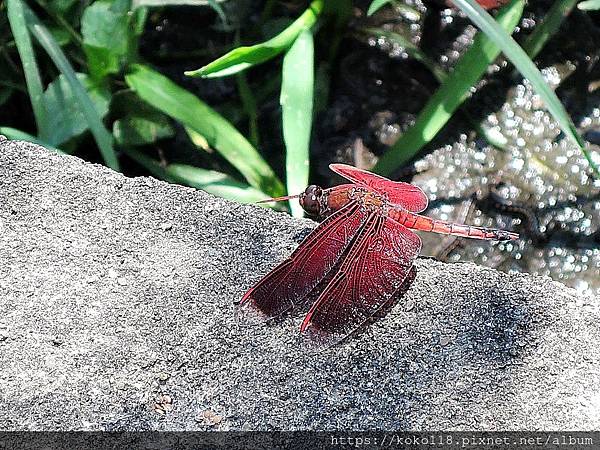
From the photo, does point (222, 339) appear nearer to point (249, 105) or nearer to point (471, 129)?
point (249, 105)

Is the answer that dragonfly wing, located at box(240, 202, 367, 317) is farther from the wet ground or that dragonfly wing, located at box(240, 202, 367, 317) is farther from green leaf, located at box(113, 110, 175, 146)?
green leaf, located at box(113, 110, 175, 146)

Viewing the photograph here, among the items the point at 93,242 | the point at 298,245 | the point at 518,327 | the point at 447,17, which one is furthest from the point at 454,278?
the point at 447,17

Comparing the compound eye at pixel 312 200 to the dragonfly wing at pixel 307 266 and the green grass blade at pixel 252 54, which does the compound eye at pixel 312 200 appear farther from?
the green grass blade at pixel 252 54

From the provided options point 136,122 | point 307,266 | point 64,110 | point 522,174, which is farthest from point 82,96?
point 522,174

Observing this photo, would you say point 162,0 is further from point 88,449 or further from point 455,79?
point 88,449

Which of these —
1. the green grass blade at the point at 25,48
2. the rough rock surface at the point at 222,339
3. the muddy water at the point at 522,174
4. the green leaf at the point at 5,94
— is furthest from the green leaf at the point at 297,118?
the green leaf at the point at 5,94

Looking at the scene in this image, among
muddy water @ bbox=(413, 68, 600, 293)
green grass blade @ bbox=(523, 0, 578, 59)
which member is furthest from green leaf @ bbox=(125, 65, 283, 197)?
green grass blade @ bbox=(523, 0, 578, 59)
